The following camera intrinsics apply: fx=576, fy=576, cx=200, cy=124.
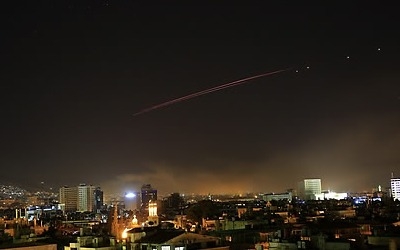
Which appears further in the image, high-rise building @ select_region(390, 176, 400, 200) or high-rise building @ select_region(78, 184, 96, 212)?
high-rise building @ select_region(78, 184, 96, 212)

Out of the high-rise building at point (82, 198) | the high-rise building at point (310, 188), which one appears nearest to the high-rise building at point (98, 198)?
the high-rise building at point (82, 198)

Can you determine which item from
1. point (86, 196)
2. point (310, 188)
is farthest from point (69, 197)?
point (310, 188)

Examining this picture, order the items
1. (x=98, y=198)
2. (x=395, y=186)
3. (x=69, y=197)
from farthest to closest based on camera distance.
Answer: (x=69, y=197) < (x=98, y=198) < (x=395, y=186)

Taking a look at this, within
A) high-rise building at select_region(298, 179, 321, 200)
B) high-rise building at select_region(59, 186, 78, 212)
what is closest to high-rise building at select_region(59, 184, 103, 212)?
high-rise building at select_region(59, 186, 78, 212)

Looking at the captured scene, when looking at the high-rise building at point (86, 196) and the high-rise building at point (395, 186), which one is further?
the high-rise building at point (86, 196)

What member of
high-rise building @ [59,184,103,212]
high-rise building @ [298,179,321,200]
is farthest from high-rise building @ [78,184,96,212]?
high-rise building @ [298,179,321,200]

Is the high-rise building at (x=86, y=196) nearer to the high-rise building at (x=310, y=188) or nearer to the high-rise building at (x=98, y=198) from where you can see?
the high-rise building at (x=98, y=198)

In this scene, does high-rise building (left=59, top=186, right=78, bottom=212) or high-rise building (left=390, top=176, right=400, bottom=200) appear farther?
high-rise building (left=59, top=186, right=78, bottom=212)

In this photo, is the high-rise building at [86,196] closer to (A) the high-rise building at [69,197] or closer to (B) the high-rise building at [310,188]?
(A) the high-rise building at [69,197]

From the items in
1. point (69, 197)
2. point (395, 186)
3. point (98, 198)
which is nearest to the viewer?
point (395, 186)

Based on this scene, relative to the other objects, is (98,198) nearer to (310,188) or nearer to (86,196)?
(86,196)

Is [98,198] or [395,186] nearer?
[395,186]

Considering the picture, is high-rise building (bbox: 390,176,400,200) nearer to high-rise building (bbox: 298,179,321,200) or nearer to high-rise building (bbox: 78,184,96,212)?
high-rise building (bbox: 298,179,321,200)

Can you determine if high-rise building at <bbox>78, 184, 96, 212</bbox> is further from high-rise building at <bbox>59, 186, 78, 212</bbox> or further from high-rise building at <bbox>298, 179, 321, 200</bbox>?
high-rise building at <bbox>298, 179, 321, 200</bbox>
